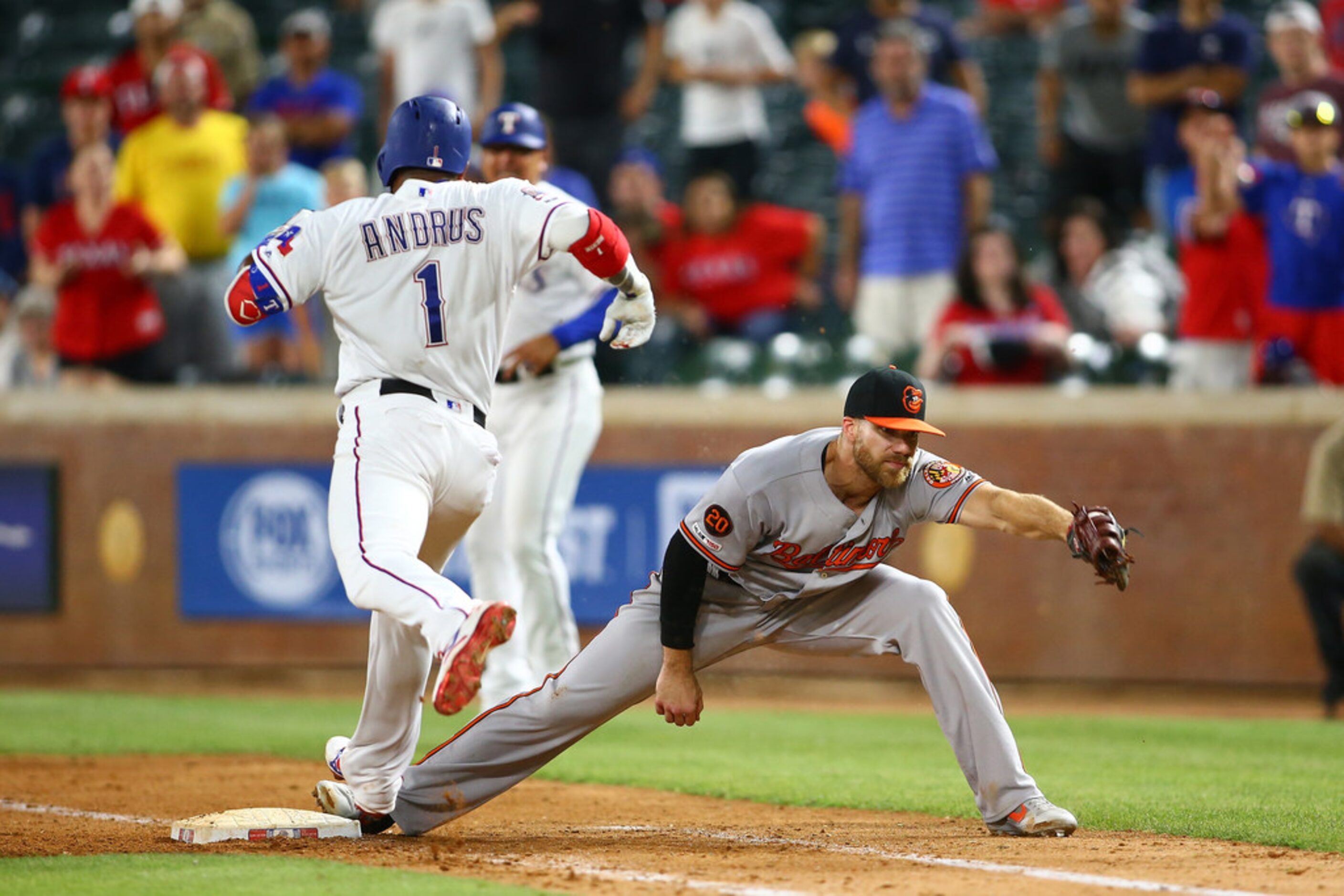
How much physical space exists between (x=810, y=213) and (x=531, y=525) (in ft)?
21.3

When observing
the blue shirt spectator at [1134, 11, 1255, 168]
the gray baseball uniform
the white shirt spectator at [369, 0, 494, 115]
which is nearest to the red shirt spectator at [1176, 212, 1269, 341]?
the blue shirt spectator at [1134, 11, 1255, 168]

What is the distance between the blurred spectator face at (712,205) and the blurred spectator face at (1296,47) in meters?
3.51

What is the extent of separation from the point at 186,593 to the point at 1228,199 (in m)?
6.78

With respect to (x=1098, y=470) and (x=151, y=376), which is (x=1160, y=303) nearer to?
(x=1098, y=470)

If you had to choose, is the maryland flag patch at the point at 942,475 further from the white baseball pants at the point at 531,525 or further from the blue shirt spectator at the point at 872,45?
the blue shirt spectator at the point at 872,45

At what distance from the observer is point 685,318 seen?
11.7m

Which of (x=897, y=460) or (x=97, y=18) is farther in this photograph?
(x=97, y=18)

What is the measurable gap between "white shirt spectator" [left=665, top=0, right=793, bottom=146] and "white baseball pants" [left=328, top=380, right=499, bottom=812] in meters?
7.44

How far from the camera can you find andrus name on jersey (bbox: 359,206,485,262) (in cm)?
545

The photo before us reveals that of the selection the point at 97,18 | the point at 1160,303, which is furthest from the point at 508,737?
the point at 97,18

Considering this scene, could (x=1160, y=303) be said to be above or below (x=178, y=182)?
below

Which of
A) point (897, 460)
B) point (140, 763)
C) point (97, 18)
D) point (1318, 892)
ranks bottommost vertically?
point (140, 763)

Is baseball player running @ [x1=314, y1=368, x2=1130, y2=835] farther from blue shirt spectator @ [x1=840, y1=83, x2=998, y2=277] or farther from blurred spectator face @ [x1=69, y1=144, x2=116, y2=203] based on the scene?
blurred spectator face @ [x1=69, y1=144, x2=116, y2=203]

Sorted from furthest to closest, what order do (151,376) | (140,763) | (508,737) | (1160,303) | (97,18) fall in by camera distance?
1. (97,18)
2. (151,376)
3. (1160,303)
4. (140,763)
5. (508,737)
